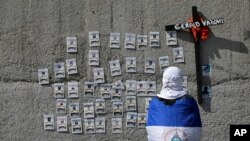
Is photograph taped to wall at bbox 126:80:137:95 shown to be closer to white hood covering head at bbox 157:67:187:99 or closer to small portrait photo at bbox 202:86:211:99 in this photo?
small portrait photo at bbox 202:86:211:99

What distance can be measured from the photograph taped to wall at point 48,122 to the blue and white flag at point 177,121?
2109 mm

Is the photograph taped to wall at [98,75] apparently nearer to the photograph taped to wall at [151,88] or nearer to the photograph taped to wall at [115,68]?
the photograph taped to wall at [115,68]

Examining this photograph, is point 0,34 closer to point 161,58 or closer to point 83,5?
point 83,5

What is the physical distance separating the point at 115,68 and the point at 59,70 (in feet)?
1.94

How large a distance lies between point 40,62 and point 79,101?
583 mm

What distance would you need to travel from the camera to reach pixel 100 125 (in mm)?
7594

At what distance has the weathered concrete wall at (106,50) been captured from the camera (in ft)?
24.8

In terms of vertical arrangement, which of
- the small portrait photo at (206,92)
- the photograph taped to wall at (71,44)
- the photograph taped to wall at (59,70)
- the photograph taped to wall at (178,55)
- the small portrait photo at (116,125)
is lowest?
the small portrait photo at (116,125)

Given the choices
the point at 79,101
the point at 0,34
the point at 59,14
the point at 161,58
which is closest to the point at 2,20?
the point at 0,34

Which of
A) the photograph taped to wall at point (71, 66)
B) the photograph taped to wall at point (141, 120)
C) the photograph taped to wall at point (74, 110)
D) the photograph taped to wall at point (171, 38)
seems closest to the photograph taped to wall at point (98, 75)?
the photograph taped to wall at point (71, 66)

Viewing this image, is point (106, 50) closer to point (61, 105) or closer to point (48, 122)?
point (61, 105)

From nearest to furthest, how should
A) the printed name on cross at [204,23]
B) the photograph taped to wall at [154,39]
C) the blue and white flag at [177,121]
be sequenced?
the blue and white flag at [177,121], the printed name on cross at [204,23], the photograph taped to wall at [154,39]

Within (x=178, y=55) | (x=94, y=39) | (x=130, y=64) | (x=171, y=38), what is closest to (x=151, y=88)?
(x=130, y=64)

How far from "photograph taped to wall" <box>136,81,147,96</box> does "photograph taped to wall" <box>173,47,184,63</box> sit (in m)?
0.41
